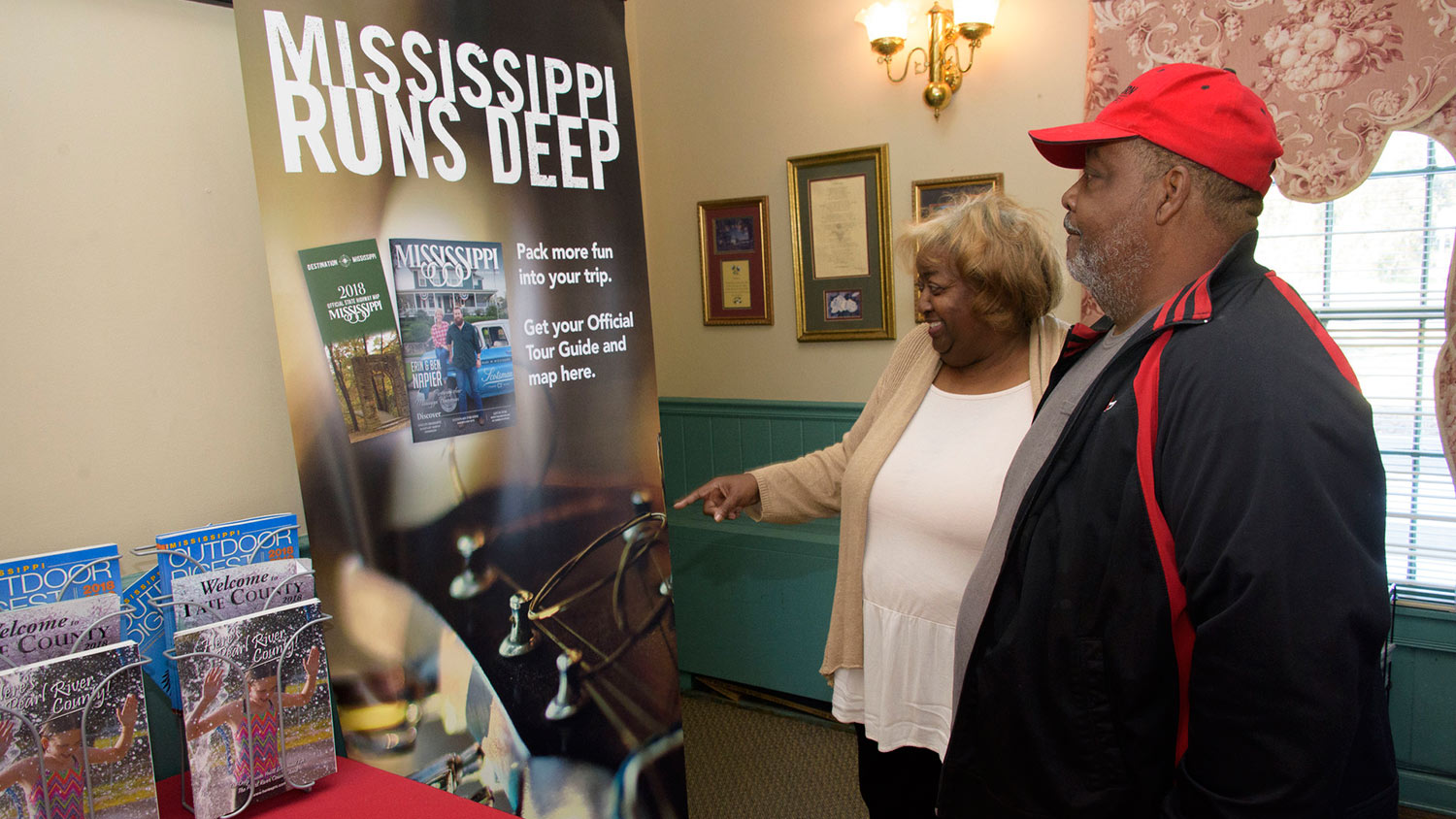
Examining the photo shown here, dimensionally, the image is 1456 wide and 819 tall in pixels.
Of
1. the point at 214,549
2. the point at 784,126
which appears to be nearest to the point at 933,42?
the point at 784,126

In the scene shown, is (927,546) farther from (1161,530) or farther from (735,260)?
(735,260)

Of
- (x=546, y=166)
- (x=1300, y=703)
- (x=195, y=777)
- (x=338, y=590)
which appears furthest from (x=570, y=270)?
(x=1300, y=703)

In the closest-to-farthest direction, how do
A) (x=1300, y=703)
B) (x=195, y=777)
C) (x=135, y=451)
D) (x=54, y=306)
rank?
1. (x=1300, y=703)
2. (x=195, y=777)
3. (x=54, y=306)
4. (x=135, y=451)

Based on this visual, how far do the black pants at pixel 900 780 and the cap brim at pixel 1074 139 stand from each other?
3.51 feet

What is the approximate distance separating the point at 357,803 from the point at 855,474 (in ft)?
3.28

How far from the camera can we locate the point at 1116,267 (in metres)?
1.08

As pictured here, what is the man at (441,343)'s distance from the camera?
170cm

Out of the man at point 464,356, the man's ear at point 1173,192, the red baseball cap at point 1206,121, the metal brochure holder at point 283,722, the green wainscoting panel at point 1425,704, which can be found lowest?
the green wainscoting panel at point 1425,704

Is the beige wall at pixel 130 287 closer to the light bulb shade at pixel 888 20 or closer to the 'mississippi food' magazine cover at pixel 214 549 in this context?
the 'mississippi food' magazine cover at pixel 214 549

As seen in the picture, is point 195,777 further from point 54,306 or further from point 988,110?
point 988,110

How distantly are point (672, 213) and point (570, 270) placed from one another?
71.8 inches

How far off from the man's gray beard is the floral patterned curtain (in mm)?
1768

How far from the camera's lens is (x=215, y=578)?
122 cm

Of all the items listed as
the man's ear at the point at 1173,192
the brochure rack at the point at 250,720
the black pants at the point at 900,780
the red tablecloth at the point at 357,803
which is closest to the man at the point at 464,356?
the brochure rack at the point at 250,720
